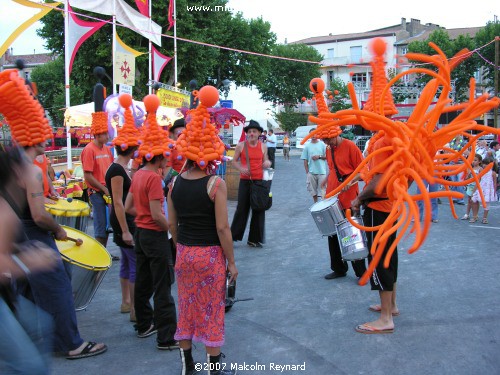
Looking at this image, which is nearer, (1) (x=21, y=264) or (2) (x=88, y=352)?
(1) (x=21, y=264)

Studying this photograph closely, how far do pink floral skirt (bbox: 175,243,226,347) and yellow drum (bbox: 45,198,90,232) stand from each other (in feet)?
8.00

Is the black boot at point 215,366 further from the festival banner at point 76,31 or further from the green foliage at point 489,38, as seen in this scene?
the green foliage at point 489,38

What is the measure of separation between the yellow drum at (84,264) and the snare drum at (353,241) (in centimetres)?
231

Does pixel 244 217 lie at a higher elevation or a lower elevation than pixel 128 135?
lower

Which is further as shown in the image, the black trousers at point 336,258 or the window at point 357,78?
the black trousers at point 336,258

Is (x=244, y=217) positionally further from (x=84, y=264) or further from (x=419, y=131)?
(x=419, y=131)

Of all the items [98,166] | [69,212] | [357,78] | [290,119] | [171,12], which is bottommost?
[69,212]

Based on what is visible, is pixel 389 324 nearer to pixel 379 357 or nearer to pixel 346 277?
pixel 379 357

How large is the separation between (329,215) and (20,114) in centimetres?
316

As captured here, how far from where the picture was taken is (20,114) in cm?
400

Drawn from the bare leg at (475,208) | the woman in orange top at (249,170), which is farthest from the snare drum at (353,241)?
the bare leg at (475,208)

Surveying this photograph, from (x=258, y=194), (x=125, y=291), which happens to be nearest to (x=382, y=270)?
(x=125, y=291)

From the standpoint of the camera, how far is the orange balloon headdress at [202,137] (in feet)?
11.5

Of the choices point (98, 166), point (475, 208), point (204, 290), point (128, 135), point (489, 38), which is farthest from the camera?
point (489, 38)
